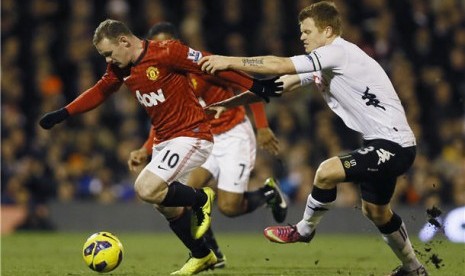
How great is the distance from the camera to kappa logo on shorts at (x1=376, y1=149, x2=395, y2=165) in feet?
26.3

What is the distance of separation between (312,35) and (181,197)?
1.80 metres

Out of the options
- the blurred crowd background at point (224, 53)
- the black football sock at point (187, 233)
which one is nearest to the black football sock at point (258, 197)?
the black football sock at point (187, 233)

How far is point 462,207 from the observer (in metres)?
14.8

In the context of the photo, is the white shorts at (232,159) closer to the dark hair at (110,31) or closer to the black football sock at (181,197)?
the black football sock at (181,197)

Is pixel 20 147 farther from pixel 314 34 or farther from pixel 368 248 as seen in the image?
pixel 314 34

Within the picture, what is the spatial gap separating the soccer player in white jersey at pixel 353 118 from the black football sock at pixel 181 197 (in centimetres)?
75

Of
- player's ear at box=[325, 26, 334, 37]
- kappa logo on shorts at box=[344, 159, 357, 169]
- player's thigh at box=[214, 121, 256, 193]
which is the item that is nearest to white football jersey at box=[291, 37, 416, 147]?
player's ear at box=[325, 26, 334, 37]

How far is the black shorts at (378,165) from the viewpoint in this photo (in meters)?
8.00

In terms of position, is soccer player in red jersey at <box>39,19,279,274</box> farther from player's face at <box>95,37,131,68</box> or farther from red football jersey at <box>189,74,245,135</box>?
red football jersey at <box>189,74,245,135</box>

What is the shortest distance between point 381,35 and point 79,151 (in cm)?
554

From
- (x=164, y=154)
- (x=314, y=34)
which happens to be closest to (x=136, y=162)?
(x=164, y=154)

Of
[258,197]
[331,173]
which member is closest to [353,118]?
[331,173]

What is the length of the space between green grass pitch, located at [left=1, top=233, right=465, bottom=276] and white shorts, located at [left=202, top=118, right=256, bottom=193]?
0.87 metres

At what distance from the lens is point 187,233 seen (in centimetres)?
901
